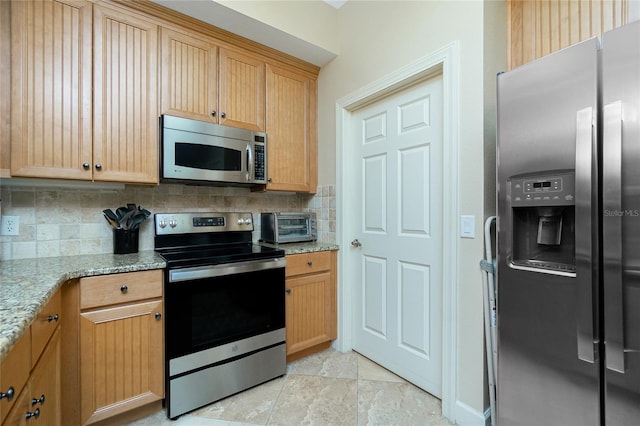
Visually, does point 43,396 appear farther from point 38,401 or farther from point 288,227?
point 288,227

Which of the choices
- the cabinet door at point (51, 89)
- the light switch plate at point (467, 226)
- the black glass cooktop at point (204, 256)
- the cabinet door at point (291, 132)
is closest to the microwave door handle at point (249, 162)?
the cabinet door at point (291, 132)

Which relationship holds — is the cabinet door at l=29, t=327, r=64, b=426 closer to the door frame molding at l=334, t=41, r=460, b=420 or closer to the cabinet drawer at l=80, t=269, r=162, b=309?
the cabinet drawer at l=80, t=269, r=162, b=309

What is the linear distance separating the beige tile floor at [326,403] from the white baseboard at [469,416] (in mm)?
78

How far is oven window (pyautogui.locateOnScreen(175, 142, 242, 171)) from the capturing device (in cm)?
195

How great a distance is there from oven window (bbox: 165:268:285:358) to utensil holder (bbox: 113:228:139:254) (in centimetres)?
53

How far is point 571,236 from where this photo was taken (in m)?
1.11

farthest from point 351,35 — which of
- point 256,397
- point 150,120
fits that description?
point 256,397

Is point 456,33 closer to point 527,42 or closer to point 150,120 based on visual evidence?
point 527,42

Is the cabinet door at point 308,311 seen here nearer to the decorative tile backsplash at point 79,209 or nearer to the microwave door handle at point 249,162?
the decorative tile backsplash at point 79,209

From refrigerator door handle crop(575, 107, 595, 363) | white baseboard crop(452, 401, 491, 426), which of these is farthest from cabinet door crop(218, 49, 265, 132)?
white baseboard crop(452, 401, 491, 426)

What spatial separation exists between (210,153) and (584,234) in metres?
2.02

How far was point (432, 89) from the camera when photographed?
1.84 meters

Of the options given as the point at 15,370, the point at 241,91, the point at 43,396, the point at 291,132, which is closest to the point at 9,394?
the point at 15,370

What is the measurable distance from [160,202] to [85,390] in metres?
1.20
